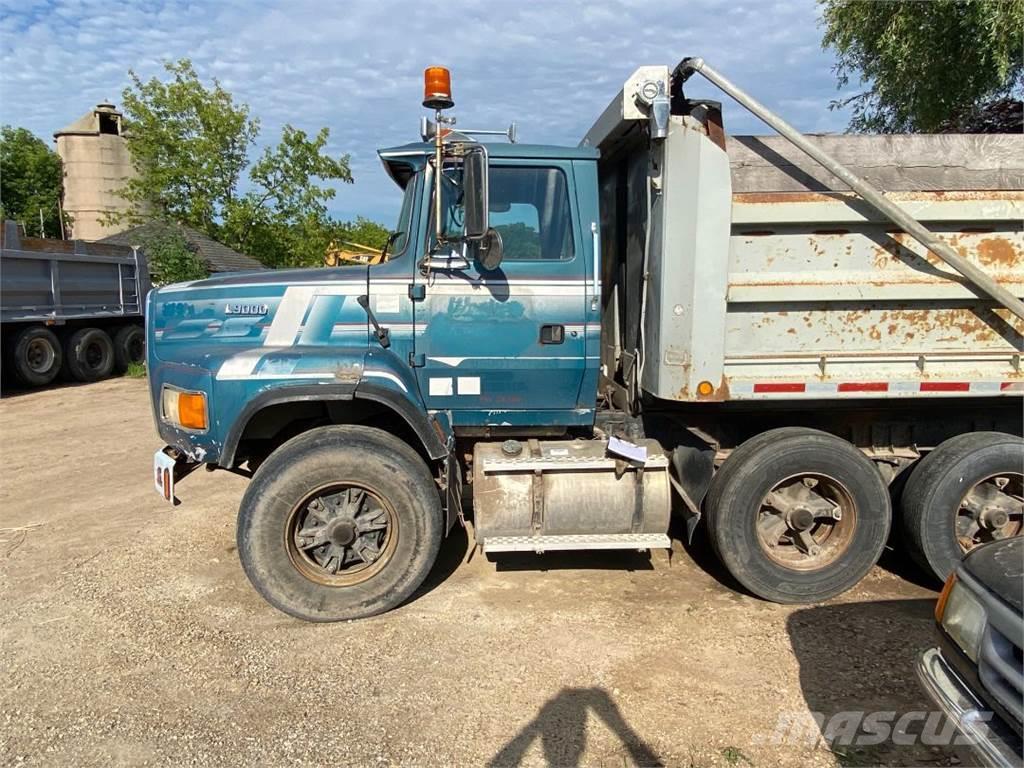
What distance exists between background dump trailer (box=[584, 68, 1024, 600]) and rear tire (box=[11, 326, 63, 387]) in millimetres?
12236

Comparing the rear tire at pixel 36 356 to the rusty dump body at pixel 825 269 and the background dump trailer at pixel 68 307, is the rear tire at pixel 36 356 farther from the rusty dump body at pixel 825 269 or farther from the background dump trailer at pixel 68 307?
the rusty dump body at pixel 825 269

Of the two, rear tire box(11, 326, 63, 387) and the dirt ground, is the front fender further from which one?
rear tire box(11, 326, 63, 387)

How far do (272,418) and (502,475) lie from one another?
1400 millimetres

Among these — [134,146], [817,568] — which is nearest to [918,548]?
[817,568]

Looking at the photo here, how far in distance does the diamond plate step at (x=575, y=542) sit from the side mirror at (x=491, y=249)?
5.10 ft

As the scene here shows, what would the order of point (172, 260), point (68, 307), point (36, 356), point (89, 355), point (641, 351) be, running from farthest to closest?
point (172, 260)
point (89, 355)
point (68, 307)
point (36, 356)
point (641, 351)

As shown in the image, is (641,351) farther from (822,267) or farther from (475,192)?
(475,192)

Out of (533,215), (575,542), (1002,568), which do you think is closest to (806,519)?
(575,542)

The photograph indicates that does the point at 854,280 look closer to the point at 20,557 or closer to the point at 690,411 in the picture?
the point at 690,411

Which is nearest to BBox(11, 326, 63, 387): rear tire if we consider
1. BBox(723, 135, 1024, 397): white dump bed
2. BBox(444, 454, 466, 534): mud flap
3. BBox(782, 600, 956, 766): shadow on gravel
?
BBox(444, 454, 466, 534): mud flap

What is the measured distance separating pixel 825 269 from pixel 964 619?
206 cm

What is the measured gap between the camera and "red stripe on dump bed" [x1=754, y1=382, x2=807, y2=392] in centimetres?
389

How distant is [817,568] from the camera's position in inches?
158

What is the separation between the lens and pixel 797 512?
3994 mm
